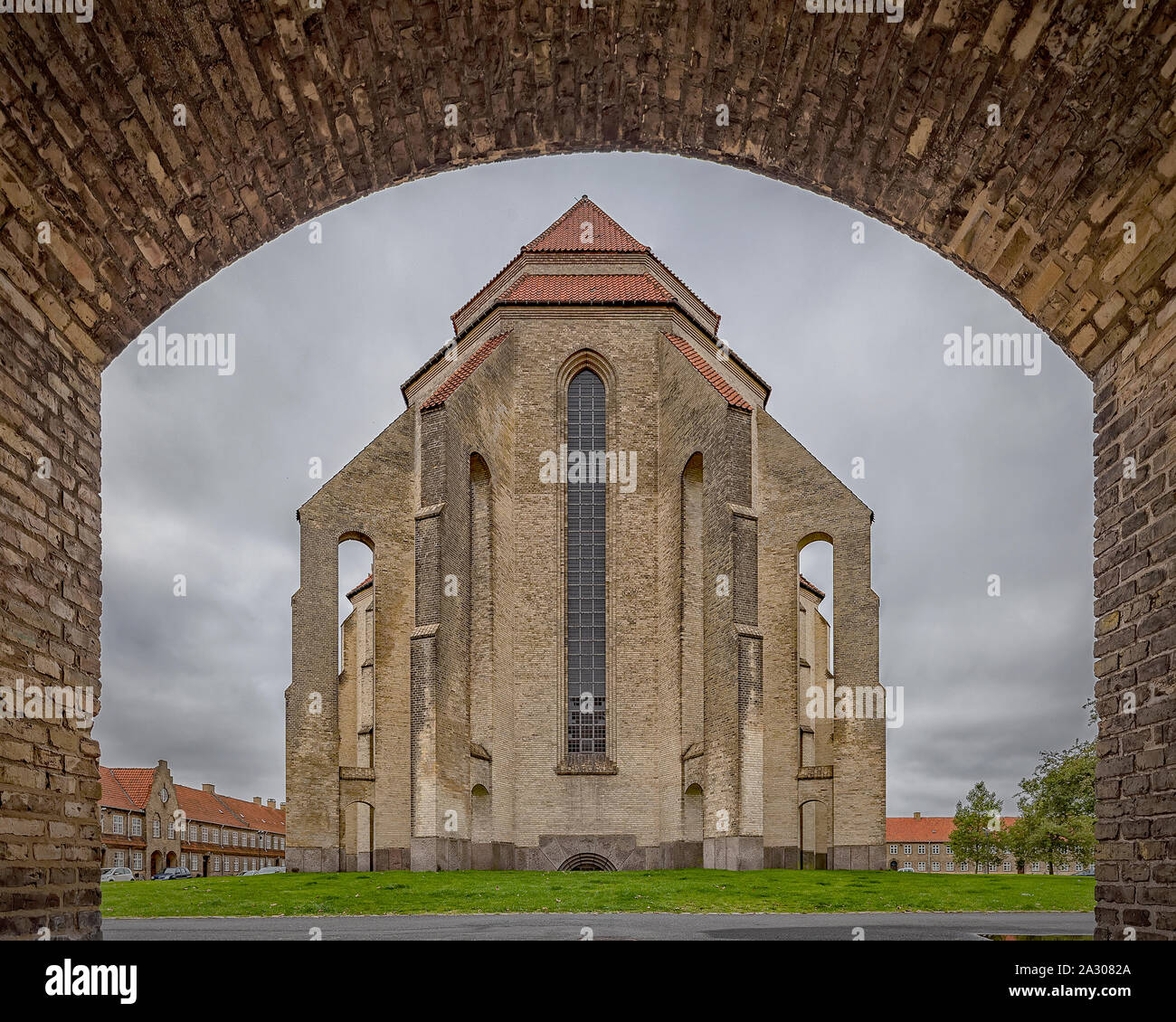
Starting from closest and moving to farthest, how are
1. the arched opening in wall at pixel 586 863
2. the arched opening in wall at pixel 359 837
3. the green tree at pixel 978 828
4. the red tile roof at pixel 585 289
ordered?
the arched opening in wall at pixel 586 863 < the arched opening in wall at pixel 359 837 < the red tile roof at pixel 585 289 < the green tree at pixel 978 828

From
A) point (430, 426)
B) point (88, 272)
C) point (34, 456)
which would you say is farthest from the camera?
point (430, 426)

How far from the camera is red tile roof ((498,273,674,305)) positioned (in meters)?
25.7

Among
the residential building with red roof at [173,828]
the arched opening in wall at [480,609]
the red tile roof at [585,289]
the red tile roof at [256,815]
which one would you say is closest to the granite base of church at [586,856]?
the arched opening in wall at [480,609]

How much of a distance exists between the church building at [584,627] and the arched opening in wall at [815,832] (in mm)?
68

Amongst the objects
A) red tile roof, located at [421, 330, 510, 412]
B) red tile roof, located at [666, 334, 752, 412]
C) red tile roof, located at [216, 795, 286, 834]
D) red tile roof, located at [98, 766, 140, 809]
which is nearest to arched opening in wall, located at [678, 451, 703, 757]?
red tile roof, located at [666, 334, 752, 412]

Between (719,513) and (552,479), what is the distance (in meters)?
4.71

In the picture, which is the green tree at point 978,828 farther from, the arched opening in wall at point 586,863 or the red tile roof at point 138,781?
the red tile roof at point 138,781

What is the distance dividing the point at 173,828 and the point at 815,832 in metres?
47.5

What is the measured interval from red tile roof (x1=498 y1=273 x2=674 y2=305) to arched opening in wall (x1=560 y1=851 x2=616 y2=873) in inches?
536

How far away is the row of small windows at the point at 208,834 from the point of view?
51.7 metres

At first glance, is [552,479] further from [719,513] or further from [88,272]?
[88,272]

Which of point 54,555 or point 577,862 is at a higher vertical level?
point 54,555

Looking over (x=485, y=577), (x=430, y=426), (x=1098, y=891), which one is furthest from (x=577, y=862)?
(x=1098, y=891)
